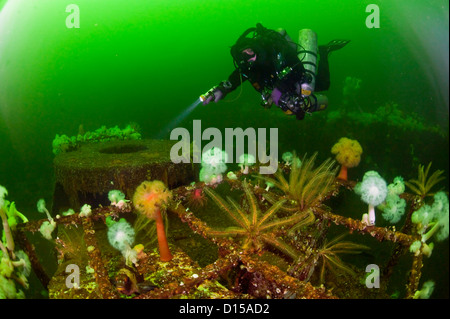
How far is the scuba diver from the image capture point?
13.1 ft

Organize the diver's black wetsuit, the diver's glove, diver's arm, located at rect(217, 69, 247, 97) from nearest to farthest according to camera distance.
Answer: the diver's black wetsuit < the diver's glove < diver's arm, located at rect(217, 69, 247, 97)

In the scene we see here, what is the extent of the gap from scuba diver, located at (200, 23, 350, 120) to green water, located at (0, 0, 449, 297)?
6.68ft

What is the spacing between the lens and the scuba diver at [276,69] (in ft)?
13.1

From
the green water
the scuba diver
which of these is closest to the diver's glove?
the scuba diver

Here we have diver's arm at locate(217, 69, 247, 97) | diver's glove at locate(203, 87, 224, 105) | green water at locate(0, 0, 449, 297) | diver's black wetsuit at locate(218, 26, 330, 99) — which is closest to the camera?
diver's black wetsuit at locate(218, 26, 330, 99)

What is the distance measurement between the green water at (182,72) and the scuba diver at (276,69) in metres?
2.04

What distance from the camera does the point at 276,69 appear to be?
13.4 feet

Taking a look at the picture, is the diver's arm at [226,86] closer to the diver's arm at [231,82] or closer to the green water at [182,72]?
the diver's arm at [231,82]

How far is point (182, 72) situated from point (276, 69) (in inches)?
3150

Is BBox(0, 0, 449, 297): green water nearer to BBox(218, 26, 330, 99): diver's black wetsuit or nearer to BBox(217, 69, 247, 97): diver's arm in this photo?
BBox(218, 26, 330, 99): diver's black wetsuit

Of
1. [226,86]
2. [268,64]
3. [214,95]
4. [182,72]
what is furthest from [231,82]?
[182,72]

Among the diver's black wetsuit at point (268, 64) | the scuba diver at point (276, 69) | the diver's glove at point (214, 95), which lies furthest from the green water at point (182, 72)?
the diver's glove at point (214, 95)
